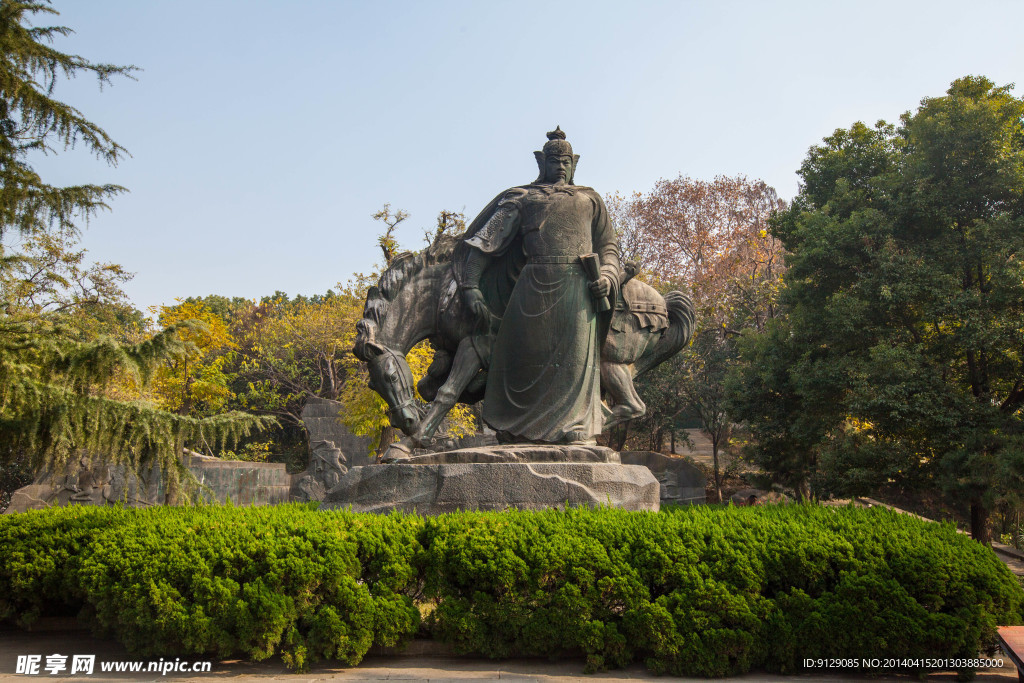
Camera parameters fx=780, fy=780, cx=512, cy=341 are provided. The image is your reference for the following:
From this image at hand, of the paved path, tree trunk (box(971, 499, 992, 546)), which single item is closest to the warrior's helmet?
the paved path

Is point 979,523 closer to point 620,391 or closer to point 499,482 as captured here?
point 620,391

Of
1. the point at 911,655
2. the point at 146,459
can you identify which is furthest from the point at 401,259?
the point at 911,655

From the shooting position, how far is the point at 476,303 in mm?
7141

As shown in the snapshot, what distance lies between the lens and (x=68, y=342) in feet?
20.9

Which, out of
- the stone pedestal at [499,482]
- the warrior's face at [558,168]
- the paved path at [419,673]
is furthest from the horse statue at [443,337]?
the paved path at [419,673]

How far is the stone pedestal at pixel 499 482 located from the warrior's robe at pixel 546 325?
448 millimetres

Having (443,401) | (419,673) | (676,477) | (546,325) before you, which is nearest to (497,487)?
(443,401)

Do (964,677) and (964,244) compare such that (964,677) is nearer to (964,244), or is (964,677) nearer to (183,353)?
(183,353)

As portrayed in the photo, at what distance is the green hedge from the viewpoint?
4.36 m

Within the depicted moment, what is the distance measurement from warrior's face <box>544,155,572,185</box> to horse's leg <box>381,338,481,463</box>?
1.73 metres

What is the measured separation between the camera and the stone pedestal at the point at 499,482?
605 cm

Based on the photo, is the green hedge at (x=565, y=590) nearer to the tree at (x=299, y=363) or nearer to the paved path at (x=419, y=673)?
the paved path at (x=419, y=673)

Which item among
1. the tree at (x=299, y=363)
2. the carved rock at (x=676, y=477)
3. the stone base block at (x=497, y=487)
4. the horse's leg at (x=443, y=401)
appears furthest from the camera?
the tree at (x=299, y=363)

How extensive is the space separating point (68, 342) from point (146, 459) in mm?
1165
